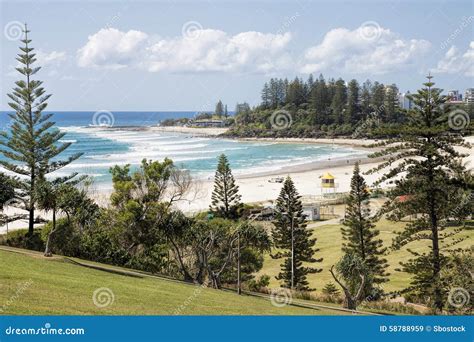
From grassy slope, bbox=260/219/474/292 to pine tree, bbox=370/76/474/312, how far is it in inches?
116

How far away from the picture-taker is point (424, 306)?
16562 millimetres

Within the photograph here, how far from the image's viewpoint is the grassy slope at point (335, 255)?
72.0ft

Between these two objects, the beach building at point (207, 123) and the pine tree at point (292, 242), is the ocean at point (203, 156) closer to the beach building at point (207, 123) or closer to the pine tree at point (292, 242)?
the pine tree at point (292, 242)

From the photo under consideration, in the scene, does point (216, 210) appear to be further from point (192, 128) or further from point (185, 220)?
point (192, 128)

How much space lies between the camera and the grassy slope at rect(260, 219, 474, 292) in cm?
2194

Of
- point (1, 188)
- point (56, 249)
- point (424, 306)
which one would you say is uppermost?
point (1, 188)

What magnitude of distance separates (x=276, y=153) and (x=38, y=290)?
7168 centimetres

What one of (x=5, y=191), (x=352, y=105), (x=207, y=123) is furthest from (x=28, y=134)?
(x=207, y=123)

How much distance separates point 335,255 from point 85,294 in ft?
56.0

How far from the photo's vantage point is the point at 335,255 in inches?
1006

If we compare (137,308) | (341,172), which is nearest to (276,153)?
(341,172)

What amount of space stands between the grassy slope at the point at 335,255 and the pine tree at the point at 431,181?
2.95 metres

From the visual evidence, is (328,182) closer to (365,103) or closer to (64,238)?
(64,238)

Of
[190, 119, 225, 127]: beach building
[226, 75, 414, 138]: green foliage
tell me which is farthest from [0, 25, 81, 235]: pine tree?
[190, 119, 225, 127]: beach building
